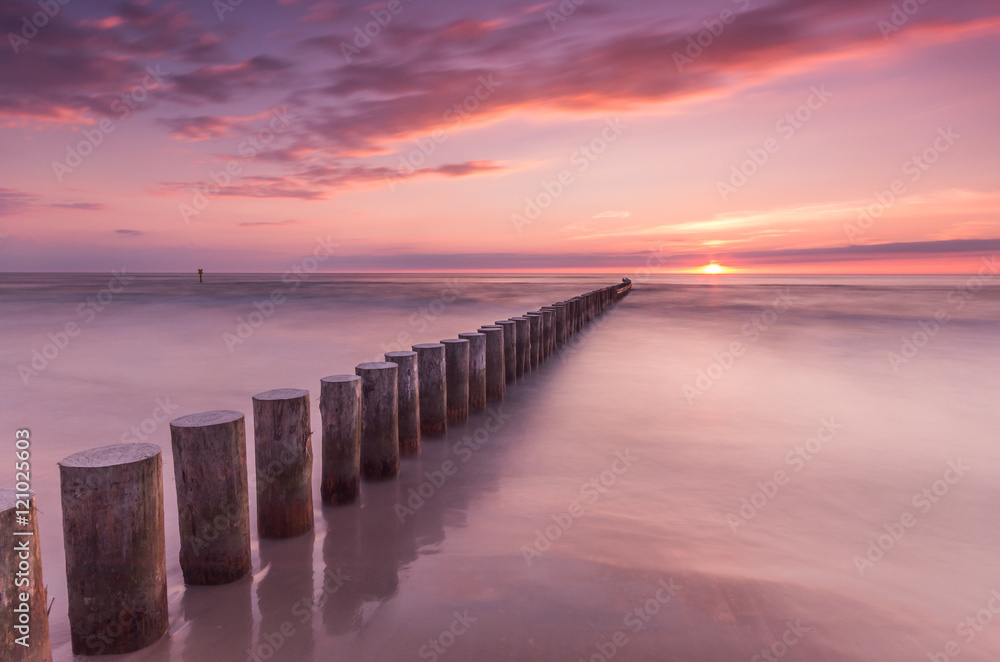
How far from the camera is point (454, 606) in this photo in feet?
9.20

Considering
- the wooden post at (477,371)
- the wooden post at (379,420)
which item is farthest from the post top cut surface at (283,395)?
the wooden post at (477,371)

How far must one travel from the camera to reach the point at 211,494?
2764 millimetres

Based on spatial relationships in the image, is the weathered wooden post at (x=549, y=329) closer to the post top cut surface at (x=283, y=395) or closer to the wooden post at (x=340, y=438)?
the wooden post at (x=340, y=438)

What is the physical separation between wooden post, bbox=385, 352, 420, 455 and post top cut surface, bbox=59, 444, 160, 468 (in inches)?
89.5

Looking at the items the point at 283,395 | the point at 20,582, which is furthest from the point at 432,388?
the point at 20,582

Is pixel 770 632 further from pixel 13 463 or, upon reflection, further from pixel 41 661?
pixel 13 463

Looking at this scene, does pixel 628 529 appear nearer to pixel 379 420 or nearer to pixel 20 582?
pixel 379 420

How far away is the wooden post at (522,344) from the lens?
8690 mm

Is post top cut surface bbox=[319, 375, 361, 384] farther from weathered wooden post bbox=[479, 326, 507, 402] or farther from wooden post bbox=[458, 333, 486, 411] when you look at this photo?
weathered wooden post bbox=[479, 326, 507, 402]

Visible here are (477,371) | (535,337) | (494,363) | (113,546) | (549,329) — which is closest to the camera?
(113,546)

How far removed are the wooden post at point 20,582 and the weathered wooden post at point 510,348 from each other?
652cm

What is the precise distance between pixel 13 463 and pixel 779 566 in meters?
6.93

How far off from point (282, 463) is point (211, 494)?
1.80 feet

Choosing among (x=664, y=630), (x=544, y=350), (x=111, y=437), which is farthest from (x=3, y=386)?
(x=664, y=630)
